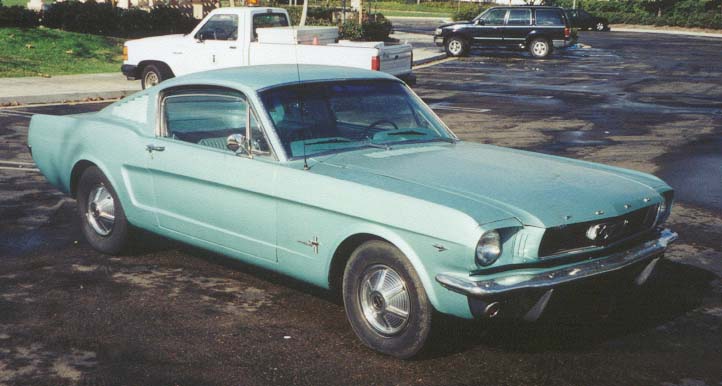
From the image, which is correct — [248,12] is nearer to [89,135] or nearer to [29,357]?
[89,135]

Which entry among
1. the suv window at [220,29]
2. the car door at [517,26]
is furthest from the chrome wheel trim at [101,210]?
the car door at [517,26]

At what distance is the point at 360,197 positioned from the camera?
4789 millimetres

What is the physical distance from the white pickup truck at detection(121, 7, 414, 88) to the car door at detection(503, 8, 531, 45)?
51.5ft

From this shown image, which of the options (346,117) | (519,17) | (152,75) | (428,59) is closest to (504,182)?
(346,117)

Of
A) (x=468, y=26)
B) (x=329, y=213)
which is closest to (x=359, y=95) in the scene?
(x=329, y=213)

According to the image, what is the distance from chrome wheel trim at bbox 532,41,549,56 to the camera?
3152cm

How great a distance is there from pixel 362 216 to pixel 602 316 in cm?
165

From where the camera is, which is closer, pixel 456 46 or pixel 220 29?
pixel 220 29

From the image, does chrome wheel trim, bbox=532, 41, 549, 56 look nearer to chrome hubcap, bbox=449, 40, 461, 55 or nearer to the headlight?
chrome hubcap, bbox=449, 40, 461, 55

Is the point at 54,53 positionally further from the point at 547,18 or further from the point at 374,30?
the point at 547,18

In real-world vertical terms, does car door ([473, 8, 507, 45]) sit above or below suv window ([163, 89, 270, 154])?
above

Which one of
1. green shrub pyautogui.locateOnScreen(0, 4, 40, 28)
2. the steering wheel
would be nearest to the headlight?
the steering wheel

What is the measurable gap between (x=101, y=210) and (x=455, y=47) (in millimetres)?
26364

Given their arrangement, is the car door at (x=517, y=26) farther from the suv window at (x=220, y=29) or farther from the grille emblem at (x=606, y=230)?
the grille emblem at (x=606, y=230)
